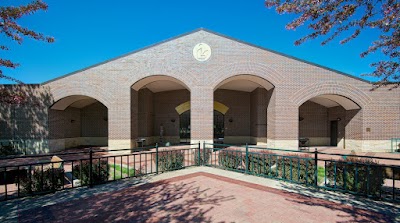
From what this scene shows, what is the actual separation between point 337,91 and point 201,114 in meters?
9.07

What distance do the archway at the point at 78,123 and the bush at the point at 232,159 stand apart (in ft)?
38.8

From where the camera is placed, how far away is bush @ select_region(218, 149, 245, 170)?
8484 millimetres

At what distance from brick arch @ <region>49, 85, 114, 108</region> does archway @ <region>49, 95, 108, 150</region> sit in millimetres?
556

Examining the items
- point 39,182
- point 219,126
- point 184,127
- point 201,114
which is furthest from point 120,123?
point 219,126

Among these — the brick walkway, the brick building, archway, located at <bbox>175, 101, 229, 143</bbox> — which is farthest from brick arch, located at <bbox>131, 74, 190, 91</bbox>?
the brick walkway

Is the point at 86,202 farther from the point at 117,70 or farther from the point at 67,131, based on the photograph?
the point at 67,131

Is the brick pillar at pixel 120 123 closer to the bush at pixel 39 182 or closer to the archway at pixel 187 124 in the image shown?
the archway at pixel 187 124

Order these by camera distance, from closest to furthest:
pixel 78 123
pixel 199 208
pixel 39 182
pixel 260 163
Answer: pixel 199 208 → pixel 39 182 → pixel 260 163 → pixel 78 123

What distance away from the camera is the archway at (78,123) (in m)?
15.8

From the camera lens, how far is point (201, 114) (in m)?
14.1

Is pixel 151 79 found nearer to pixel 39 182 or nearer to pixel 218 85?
pixel 218 85

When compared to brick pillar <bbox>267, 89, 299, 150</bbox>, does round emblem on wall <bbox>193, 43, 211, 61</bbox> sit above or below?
above

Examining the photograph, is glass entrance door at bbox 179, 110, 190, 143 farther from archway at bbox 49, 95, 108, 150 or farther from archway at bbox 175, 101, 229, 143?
archway at bbox 49, 95, 108, 150

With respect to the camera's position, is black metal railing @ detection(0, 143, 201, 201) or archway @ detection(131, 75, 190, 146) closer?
black metal railing @ detection(0, 143, 201, 201)
